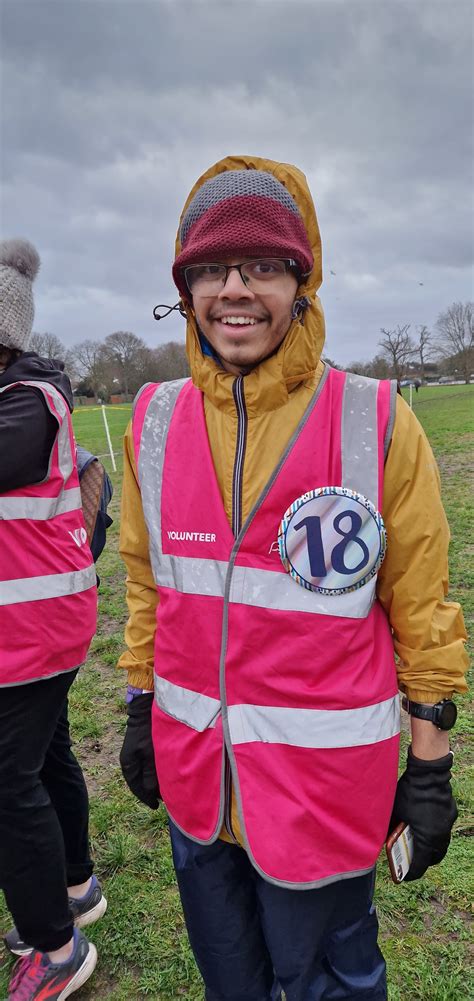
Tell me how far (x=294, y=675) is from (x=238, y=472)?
466mm

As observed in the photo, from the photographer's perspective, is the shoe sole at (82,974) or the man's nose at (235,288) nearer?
the man's nose at (235,288)

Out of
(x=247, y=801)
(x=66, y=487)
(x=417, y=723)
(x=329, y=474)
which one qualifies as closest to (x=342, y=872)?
(x=247, y=801)

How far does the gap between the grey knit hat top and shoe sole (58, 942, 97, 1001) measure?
2.08 metres

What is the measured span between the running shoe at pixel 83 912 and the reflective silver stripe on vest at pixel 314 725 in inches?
58.4

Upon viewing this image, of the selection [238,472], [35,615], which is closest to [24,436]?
[35,615]

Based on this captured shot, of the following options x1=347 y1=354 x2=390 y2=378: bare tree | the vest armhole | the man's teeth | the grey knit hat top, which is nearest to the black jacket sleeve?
the grey knit hat top

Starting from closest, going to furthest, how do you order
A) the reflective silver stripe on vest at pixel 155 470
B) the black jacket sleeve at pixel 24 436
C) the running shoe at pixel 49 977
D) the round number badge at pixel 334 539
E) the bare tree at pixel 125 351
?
1. the round number badge at pixel 334 539
2. the reflective silver stripe on vest at pixel 155 470
3. the black jacket sleeve at pixel 24 436
4. the running shoe at pixel 49 977
5. the bare tree at pixel 125 351

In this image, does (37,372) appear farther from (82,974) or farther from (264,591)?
(82,974)

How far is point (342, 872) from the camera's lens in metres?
1.28

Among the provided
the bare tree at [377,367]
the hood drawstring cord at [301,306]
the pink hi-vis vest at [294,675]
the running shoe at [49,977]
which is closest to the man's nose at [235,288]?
the hood drawstring cord at [301,306]

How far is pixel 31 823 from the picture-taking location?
5.92 feet

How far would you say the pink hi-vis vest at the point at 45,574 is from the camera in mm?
1687

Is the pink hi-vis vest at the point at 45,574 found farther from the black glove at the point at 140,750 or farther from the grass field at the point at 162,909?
the grass field at the point at 162,909

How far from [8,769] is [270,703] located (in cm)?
94
